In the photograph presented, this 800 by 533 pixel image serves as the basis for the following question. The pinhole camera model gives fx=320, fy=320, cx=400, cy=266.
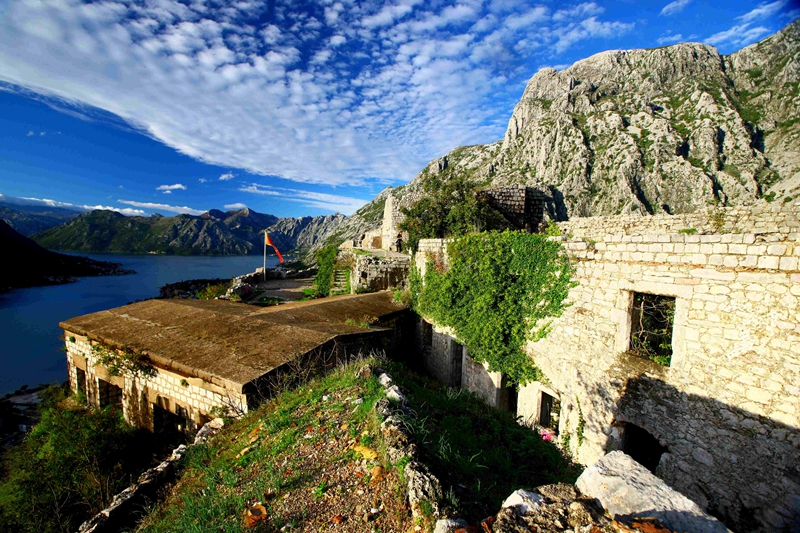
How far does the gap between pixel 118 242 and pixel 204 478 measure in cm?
11658

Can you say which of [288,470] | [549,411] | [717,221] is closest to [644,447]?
[549,411]

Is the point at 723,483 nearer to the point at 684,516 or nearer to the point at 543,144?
the point at 684,516

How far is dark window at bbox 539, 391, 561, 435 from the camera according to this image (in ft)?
25.0

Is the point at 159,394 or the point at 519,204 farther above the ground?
the point at 519,204

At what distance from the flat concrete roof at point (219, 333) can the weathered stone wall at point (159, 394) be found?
0.92ft

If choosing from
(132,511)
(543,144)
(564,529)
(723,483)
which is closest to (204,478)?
(132,511)

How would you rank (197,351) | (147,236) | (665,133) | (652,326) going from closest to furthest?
(652,326) → (197,351) → (665,133) → (147,236)

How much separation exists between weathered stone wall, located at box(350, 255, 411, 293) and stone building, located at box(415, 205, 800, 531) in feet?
26.4

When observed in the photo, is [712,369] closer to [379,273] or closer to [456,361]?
[456,361]

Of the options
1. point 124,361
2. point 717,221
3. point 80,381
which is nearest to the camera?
point 124,361

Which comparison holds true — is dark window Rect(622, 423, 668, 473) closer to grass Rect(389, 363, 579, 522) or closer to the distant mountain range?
grass Rect(389, 363, 579, 522)

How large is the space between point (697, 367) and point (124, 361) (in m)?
11.1

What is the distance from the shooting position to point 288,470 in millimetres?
3469

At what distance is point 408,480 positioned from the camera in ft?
9.33
